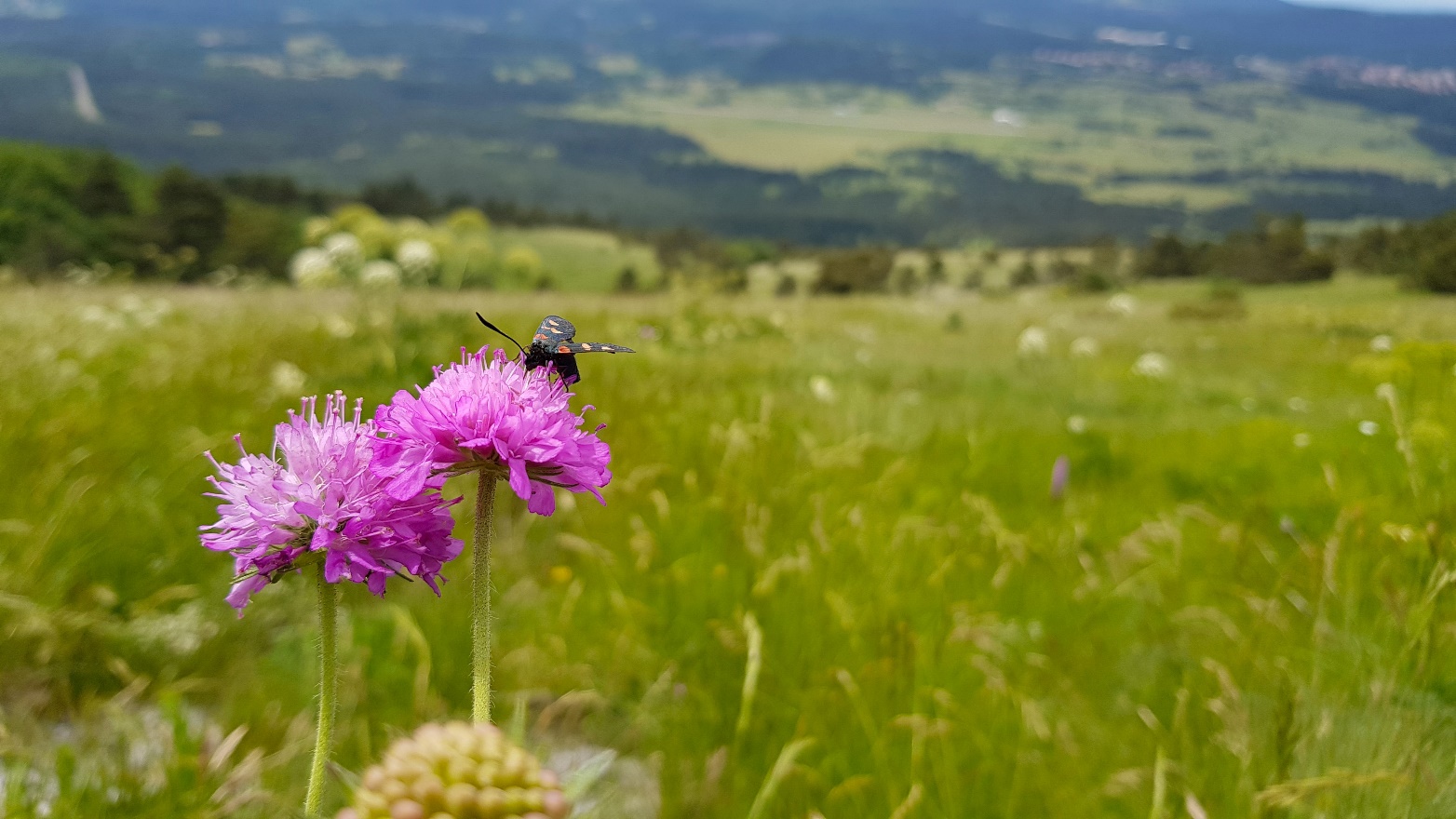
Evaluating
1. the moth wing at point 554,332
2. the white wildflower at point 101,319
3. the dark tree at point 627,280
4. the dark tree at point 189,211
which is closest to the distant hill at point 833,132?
the dark tree at point 189,211

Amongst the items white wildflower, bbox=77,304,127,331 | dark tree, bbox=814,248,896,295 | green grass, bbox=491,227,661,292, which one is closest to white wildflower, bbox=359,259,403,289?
white wildflower, bbox=77,304,127,331

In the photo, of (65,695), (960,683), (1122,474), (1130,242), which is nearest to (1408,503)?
(1122,474)

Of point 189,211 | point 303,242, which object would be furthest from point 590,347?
point 189,211

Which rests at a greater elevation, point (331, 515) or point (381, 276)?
point (331, 515)

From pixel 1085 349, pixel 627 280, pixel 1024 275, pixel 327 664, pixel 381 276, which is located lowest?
pixel 1024 275

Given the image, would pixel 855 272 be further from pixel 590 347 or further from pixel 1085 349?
pixel 590 347
